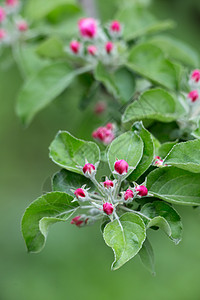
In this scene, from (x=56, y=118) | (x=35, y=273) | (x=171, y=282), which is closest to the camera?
(x=171, y=282)

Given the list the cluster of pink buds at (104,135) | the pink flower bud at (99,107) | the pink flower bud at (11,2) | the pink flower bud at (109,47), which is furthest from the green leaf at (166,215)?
the pink flower bud at (11,2)

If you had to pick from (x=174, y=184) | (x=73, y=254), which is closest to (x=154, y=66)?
(x=174, y=184)

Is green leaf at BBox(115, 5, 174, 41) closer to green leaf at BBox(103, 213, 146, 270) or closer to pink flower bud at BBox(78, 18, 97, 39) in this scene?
pink flower bud at BBox(78, 18, 97, 39)

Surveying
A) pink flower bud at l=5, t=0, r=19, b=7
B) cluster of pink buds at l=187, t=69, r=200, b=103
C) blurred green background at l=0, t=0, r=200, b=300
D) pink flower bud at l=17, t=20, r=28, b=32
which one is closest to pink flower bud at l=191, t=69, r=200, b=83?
cluster of pink buds at l=187, t=69, r=200, b=103

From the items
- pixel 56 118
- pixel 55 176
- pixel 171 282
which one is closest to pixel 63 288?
pixel 171 282

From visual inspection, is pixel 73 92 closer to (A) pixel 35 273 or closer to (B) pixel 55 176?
(B) pixel 55 176

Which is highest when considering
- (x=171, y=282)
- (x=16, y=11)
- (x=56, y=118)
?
(x=16, y=11)

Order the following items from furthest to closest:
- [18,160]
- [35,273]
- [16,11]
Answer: [18,160] < [35,273] < [16,11]
